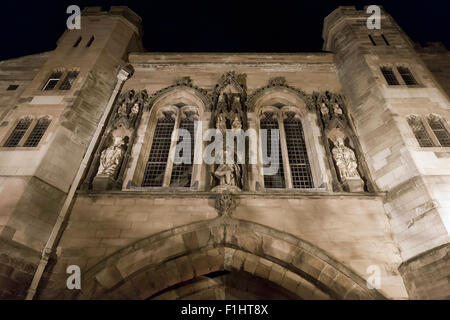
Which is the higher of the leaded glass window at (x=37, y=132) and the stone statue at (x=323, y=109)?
the stone statue at (x=323, y=109)

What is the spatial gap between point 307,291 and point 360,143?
4.60m

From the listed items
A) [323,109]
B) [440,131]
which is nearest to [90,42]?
[323,109]

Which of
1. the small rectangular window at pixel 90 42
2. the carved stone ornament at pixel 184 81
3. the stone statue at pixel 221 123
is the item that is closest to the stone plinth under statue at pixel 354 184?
the stone statue at pixel 221 123

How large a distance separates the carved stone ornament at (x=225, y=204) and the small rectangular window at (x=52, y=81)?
6.92 metres

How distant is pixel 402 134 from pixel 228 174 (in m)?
4.62

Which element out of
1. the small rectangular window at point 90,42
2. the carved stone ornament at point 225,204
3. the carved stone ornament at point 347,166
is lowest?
the carved stone ornament at point 225,204

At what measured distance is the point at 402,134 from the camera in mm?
8281

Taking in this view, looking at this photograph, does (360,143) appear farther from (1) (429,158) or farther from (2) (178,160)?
(2) (178,160)

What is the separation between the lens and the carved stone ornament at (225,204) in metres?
7.48

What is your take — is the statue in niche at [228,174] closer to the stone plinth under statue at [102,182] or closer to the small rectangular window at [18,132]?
the stone plinth under statue at [102,182]

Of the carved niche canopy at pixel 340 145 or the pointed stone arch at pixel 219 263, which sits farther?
the carved niche canopy at pixel 340 145

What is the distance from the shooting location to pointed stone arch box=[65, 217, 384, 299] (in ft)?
21.7

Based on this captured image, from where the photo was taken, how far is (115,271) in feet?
22.2

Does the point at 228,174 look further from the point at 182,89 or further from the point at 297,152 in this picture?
the point at 182,89
